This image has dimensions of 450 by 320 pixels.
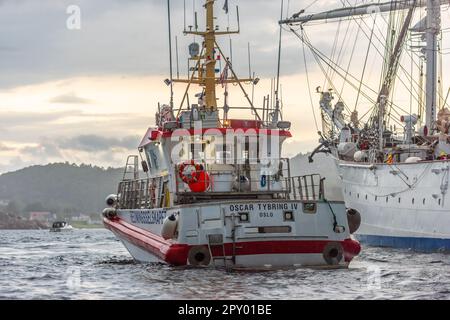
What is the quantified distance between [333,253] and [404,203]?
19.9 meters

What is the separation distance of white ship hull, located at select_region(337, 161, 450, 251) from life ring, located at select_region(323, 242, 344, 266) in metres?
16.0

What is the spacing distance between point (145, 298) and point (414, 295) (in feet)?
20.7

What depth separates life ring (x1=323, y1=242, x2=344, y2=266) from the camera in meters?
26.6

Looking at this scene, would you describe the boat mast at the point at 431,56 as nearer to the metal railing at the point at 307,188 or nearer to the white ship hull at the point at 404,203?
the white ship hull at the point at 404,203

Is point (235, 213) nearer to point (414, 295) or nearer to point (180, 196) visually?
point (180, 196)

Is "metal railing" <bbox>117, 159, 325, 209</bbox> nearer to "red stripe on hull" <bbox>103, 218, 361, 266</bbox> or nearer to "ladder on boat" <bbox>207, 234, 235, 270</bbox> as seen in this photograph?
"red stripe on hull" <bbox>103, 218, 361, 266</bbox>

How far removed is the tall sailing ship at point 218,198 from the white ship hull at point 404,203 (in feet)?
37.0

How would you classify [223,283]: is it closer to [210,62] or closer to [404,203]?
[210,62]

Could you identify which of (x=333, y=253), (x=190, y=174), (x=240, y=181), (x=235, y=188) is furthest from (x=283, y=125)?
(x=333, y=253)

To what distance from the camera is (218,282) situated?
23391 mm

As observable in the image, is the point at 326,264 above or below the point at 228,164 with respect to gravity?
below

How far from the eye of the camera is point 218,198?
2953cm
